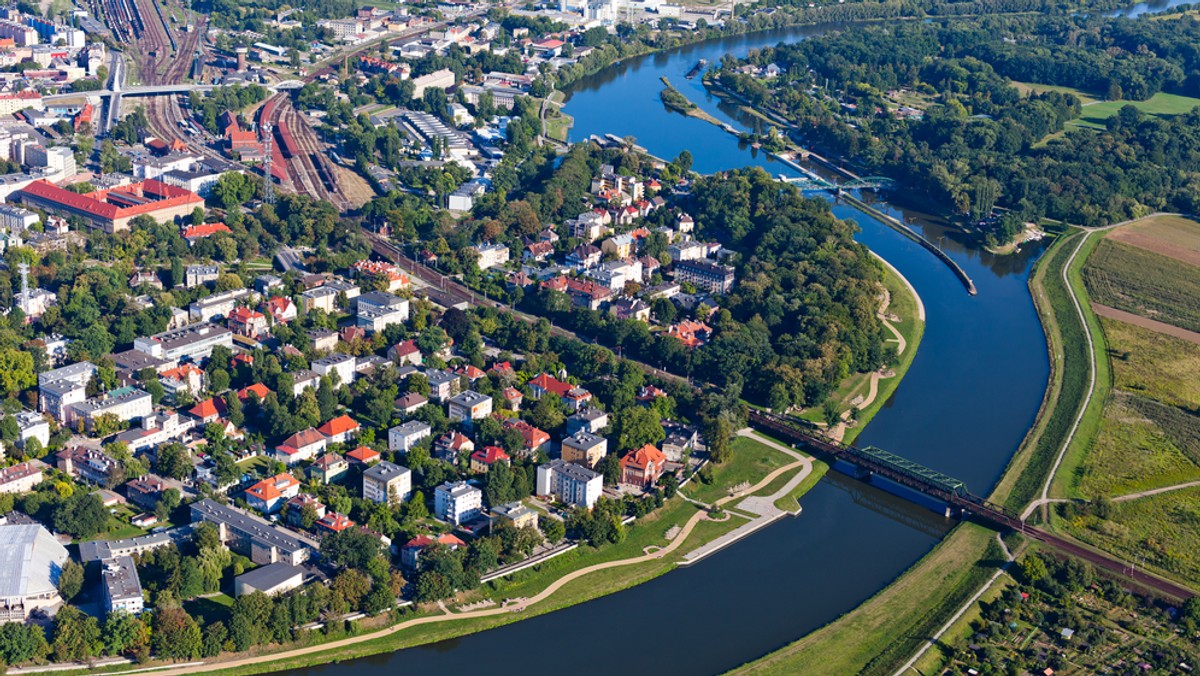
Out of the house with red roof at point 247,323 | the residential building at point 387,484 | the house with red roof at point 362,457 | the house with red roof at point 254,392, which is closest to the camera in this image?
the residential building at point 387,484

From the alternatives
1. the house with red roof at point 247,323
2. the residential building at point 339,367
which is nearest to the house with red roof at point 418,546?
the residential building at point 339,367

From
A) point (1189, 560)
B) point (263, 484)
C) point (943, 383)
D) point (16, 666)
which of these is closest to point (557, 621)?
point (263, 484)

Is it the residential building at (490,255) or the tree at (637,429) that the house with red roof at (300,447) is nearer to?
the tree at (637,429)

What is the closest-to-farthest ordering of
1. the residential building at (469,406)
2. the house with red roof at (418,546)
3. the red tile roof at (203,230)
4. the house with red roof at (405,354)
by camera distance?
1. the house with red roof at (418,546)
2. the residential building at (469,406)
3. the house with red roof at (405,354)
4. the red tile roof at (203,230)

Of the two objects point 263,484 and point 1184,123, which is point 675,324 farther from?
point 1184,123

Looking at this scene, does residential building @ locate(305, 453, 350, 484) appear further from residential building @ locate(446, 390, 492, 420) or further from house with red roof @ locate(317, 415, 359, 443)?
residential building @ locate(446, 390, 492, 420)
